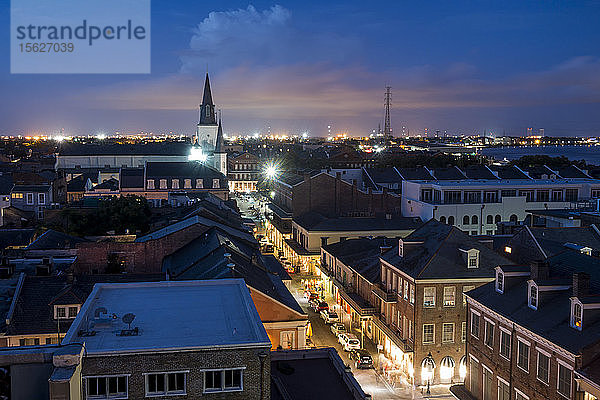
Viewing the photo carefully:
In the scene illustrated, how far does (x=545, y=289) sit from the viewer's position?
25.2 meters

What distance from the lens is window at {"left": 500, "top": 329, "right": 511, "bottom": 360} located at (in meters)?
26.3

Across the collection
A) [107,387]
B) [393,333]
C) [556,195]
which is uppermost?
[556,195]

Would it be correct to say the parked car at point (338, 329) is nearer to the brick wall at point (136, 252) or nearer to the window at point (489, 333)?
the brick wall at point (136, 252)

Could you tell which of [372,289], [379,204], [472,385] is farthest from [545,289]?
[379,204]

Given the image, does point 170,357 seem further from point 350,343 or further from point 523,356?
point 350,343

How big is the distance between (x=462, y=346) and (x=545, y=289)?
11.0 metres

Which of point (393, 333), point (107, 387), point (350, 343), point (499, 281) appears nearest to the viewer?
point (107, 387)

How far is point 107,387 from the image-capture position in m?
17.2

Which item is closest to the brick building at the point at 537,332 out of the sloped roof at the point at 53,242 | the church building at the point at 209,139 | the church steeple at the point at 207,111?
the sloped roof at the point at 53,242

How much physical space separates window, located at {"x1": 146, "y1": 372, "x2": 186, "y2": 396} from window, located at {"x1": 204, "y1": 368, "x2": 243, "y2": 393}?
737 mm

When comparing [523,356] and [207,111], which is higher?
[207,111]

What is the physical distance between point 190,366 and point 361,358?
70.4ft

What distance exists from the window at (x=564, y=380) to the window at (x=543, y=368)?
0.81 meters

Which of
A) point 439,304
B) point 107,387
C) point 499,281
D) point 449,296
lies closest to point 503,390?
point 499,281
